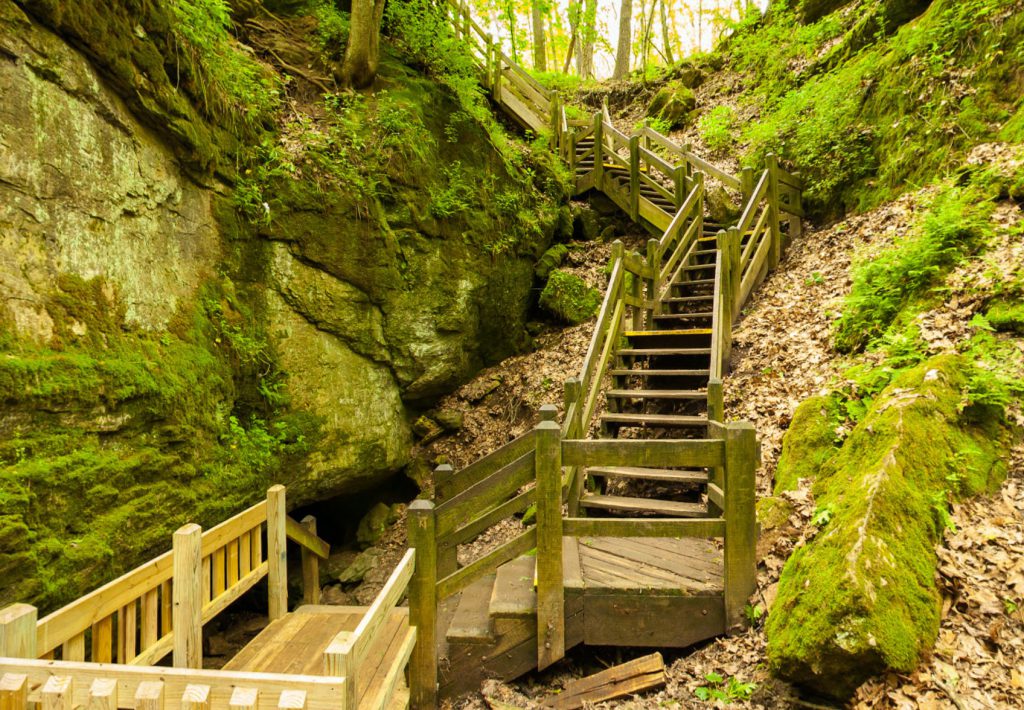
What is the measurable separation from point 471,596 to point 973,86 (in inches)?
354

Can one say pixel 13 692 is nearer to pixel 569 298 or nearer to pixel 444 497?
pixel 444 497

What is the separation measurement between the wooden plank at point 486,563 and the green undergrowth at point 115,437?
267 centimetres

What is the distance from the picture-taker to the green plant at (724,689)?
2.99 m

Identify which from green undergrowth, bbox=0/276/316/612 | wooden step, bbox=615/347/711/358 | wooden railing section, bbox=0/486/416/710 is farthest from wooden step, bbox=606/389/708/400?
green undergrowth, bbox=0/276/316/612

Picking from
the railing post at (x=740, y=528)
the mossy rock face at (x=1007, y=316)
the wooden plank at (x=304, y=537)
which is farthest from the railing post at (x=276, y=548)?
the mossy rock face at (x=1007, y=316)

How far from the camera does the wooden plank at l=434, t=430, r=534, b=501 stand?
4449 millimetres

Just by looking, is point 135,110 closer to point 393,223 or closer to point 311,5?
point 393,223

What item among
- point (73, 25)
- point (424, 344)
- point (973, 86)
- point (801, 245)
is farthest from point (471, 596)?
point (973, 86)

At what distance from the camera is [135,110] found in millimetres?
4797

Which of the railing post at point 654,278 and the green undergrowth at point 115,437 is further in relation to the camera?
the railing post at point 654,278

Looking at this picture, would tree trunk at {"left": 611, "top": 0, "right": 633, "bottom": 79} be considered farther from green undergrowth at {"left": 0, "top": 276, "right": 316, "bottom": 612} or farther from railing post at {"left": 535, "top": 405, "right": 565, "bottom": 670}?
railing post at {"left": 535, "top": 405, "right": 565, "bottom": 670}

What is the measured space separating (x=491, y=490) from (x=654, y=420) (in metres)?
2.40

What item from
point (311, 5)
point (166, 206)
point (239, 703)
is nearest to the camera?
point (239, 703)

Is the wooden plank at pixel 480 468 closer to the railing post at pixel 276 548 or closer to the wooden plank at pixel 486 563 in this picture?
the wooden plank at pixel 486 563
